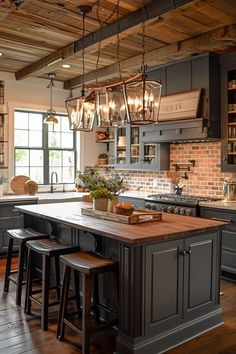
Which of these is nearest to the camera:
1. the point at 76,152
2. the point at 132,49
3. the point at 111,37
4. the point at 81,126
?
the point at 81,126

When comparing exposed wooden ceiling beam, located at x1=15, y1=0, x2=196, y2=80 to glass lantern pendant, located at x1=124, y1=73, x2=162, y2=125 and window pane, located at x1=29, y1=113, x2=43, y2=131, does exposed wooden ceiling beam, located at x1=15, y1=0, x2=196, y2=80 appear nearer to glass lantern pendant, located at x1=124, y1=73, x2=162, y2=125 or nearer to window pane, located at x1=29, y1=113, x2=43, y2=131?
glass lantern pendant, located at x1=124, y1=73, x2=162, y2=125

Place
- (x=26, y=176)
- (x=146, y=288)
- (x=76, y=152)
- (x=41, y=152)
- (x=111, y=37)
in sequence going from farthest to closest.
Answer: (x=76, y=152)
(x=41, y=152)
(x=26, y=176)
(x=111, y=37)
(x=146, y=288)

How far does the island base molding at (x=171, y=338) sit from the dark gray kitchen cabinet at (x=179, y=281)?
0.05 metres

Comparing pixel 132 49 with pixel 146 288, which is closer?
pixel 146 288

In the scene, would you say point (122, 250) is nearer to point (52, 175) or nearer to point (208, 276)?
point (208, 276)

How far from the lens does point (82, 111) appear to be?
11.5ft

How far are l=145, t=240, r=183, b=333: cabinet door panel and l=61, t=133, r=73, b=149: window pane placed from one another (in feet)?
14.5

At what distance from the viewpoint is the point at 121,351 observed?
2.64 meters

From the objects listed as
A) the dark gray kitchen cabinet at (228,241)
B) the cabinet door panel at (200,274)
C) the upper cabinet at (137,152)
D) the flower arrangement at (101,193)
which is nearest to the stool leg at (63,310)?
the flower arrangement at (101,193)

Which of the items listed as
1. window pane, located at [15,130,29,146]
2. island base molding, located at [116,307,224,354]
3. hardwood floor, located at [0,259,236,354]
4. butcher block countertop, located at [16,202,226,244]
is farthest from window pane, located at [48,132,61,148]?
island base molding, located at [116,307,224,354]

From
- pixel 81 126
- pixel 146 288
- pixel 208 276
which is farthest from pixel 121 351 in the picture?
pixel 81 126

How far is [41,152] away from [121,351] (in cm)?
447

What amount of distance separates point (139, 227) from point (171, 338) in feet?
2.88

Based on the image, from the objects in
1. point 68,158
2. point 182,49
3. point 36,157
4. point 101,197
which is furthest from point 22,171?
point 182,49
